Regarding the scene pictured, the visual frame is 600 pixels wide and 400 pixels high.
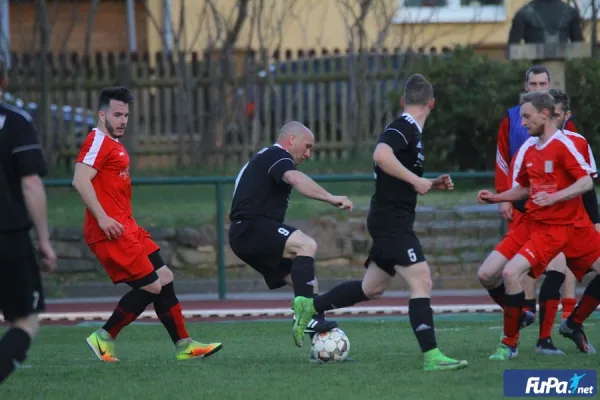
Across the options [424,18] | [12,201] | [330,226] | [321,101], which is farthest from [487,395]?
[424,18]

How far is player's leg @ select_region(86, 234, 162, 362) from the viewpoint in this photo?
8.90m

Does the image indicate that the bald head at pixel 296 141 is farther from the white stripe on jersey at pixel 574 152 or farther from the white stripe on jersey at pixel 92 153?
the white stripe on jersey at pixel 574 152

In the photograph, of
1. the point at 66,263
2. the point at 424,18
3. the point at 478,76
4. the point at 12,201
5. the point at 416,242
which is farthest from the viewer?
the point at 424,18

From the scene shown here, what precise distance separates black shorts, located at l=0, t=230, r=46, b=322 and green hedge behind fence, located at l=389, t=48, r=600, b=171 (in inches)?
437

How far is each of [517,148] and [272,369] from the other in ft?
10.2

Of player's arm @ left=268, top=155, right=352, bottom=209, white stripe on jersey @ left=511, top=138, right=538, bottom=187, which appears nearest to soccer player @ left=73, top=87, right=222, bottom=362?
player's arm @ left=268, top=155, right=352, bottom=209

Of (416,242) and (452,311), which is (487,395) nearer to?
(416,242)

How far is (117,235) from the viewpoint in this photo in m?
8.86

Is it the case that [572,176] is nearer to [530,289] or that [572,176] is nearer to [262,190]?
[530,289]

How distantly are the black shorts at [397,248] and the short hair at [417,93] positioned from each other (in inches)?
32.8

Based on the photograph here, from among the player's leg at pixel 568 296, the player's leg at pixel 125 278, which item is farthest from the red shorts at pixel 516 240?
the player's leg at pixel 125 278

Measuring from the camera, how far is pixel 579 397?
6.82 meters

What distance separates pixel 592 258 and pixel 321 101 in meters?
11.2

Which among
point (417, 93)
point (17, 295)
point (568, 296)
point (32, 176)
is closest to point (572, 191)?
point (417, 93)
